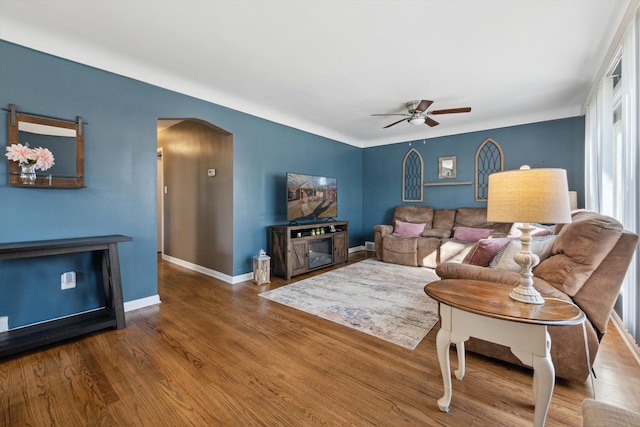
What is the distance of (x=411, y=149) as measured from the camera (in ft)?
19.1

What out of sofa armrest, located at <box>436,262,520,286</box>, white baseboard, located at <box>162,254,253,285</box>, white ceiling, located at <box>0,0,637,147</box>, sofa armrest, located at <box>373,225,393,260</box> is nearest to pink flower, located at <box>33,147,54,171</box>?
white ceiling, located at <box>0,0,637,147</box>

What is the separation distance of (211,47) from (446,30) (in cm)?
210

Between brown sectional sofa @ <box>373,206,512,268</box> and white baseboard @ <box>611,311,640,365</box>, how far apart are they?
6.11 feet

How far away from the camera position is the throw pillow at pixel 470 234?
4.55m

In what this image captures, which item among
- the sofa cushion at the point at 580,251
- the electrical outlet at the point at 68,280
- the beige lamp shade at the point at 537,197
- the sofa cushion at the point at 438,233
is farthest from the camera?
the sofa cushion at the point at 438,233

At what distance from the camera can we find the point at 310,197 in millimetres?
4590

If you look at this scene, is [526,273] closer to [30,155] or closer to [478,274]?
[478,274]

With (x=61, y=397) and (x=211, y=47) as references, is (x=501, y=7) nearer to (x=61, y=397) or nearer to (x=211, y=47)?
(x=211, y=47)

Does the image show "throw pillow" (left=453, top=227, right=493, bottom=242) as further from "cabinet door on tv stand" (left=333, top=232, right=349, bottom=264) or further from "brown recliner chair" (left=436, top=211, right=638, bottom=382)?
"brown recliner chair" (left=436, top=211, right=638, bottom=382)

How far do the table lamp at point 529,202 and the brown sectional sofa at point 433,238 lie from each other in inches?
124

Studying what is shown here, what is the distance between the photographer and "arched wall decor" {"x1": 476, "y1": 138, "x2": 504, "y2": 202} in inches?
193

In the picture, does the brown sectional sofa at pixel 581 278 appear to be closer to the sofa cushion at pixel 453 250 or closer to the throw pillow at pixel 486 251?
the throw pillow at pixel 486 251

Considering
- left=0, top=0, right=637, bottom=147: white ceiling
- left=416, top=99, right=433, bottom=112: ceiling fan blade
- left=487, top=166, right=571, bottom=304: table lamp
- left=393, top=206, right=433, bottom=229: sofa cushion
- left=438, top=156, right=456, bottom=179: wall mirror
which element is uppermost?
left=0, top=0, right=637, bottom=147: white ceiling

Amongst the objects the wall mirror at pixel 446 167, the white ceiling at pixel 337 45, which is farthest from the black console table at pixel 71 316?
the wall mirror at pixel 446 167
